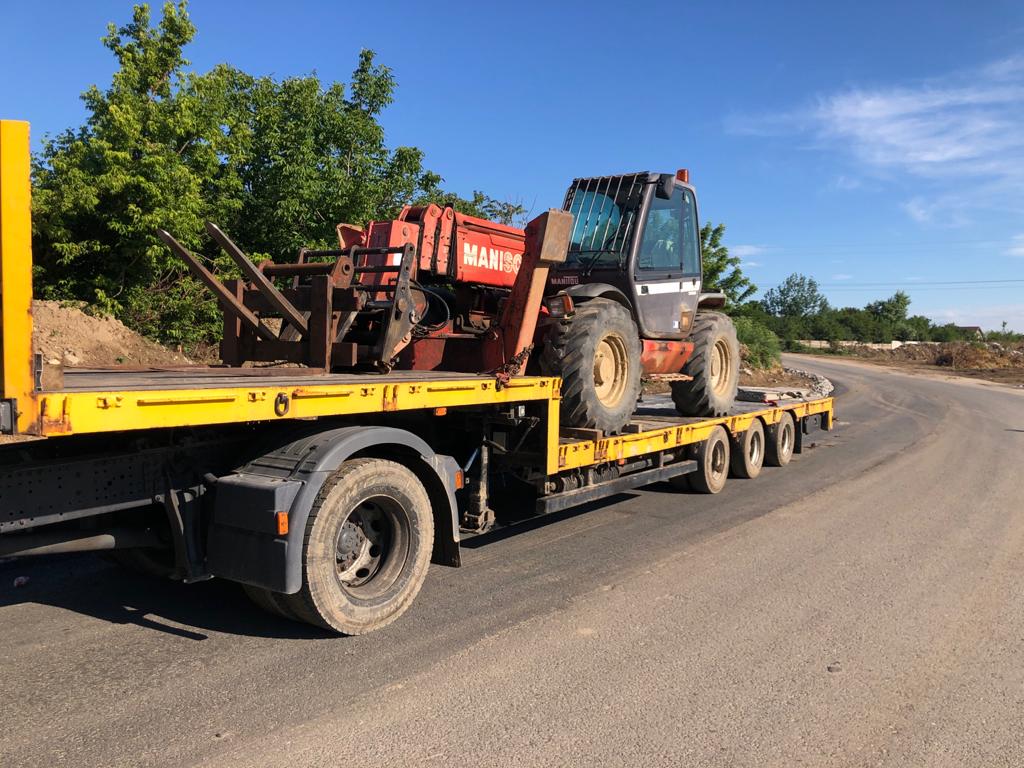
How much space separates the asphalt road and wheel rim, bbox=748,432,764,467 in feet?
10.8

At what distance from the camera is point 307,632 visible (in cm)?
449

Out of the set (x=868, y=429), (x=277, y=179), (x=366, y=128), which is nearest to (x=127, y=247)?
(x=277, y=179)

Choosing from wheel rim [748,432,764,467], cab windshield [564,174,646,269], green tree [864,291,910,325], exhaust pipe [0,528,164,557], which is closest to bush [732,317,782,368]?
wheel rim [748,432,764,467]

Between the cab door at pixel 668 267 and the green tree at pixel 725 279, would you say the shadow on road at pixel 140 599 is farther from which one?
the green tree at pixel 725 279

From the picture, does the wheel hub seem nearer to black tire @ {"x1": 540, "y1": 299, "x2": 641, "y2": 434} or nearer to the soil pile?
black tire @ {"x1": 540, "y1": 299, "x2": 641, "y2": 434}

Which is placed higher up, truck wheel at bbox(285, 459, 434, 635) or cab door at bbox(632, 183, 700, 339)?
cab door at bbox(632, 183, 700, 339)

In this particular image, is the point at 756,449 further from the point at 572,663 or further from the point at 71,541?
the point at 71,541

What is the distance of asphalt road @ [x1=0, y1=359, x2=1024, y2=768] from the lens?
10.8ft

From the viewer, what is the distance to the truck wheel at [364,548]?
4.14 m

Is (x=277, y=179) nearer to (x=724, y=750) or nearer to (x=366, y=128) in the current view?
(x=366, y=128)

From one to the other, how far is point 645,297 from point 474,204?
19.0m

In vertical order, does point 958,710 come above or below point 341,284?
below

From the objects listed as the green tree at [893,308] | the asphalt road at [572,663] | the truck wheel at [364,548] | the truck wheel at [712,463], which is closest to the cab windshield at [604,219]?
the truck wheel at [712,463]

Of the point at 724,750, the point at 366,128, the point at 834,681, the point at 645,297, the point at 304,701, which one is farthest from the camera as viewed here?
the point at 366,128
